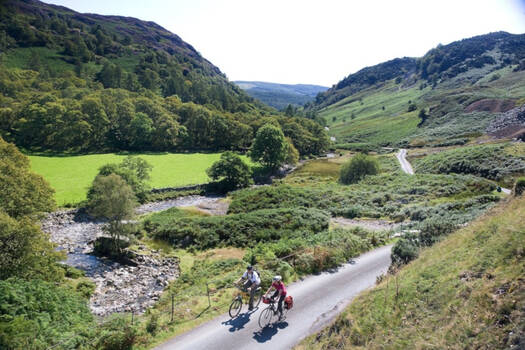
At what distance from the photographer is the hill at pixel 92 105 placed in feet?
265

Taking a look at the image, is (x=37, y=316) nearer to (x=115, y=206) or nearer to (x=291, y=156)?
(x=115, y=206)

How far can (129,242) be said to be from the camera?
3475 cm

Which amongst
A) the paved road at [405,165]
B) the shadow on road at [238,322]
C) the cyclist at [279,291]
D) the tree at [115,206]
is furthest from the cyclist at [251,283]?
the paved road at [405,165]

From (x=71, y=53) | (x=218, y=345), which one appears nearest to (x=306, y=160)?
(x=218, y=345)

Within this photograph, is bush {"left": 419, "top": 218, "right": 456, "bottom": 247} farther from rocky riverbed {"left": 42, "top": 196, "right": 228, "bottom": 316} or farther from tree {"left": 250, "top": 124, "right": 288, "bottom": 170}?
tree {"left": 250, "top": 124, "right": 288, "bottom": 170}

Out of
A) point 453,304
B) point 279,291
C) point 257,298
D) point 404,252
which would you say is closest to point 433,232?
point 404,252

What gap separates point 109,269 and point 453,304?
30211mm

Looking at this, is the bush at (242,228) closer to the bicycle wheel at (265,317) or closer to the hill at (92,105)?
the bicycle wheel at (265,317)

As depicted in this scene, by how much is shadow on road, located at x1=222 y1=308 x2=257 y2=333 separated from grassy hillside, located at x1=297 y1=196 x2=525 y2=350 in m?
3.39

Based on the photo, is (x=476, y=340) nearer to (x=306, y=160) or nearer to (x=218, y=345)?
(x=218, y=345)

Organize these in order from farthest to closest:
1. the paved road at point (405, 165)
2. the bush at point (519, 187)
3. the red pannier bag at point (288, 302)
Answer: the paved road at point (405, 165)
the bush at point (519, 187)
the red pannier bag at point (288, 302)

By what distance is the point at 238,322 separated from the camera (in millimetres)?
14750

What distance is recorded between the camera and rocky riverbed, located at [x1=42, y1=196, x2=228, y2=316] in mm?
23625

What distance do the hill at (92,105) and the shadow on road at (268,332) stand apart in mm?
86508
